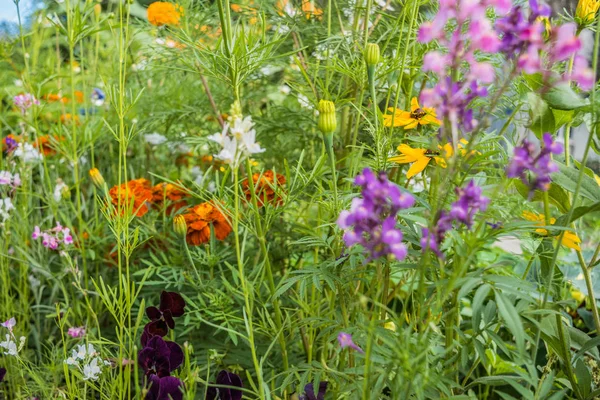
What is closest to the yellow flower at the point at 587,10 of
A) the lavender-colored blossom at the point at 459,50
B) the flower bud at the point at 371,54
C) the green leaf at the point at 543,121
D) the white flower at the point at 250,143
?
the green leaf at the point at 543,121

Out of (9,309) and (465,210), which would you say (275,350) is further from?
(465,210)

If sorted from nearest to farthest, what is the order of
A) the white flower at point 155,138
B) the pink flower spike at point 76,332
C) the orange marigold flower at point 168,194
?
the pink flower spike at point 76,332, the orange marigold flower at point 168,194, the white flower at point 155,138

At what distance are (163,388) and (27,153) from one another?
857mm

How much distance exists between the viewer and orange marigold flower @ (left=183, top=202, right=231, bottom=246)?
112cm

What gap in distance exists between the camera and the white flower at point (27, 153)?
1.35m

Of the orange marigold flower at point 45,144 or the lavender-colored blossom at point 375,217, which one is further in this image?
the orange marigold flower at point 45,144

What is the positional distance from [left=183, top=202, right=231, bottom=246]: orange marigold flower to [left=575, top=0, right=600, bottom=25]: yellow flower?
62cm

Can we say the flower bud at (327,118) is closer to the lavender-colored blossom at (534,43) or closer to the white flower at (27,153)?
the lavender-colored blossom at (534,43)

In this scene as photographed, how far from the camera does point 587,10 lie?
86 centimetres

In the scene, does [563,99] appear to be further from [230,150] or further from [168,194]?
[168,194]

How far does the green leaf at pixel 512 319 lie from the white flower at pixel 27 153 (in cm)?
105

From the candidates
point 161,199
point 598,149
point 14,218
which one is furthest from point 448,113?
point 14,218

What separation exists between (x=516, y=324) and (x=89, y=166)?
1448 mm

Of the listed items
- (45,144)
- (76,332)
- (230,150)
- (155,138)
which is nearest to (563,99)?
(230,150)
